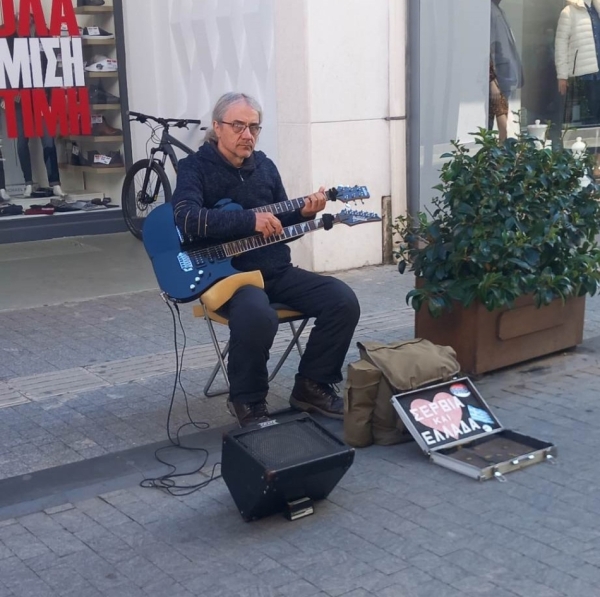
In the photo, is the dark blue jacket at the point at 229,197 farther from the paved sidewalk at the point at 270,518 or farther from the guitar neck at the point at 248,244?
the paved sidewalk at the point at 270,518

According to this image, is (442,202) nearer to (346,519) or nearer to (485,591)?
(346,519)

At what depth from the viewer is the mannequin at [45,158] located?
30.5 feet

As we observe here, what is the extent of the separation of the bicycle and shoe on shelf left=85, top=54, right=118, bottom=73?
0.63 m

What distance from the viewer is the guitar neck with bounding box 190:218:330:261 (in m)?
4.61

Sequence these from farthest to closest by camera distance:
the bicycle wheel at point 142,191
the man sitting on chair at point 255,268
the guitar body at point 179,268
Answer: the bicycle wheel at point 142,191 < the guitar body at point 179,268 < the man sitting on chair at point 255,268

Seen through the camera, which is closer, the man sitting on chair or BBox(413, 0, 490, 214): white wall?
the man sitting on chair

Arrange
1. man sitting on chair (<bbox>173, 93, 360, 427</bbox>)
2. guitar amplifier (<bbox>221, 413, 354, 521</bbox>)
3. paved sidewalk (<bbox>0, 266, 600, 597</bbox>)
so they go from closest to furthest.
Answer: paved sidewalk (<bbox>0, 266, 600, 597</bbox>), guitar amplifier (<bbox>221, 413, 354, 521</bbox>), man sitting on chair (<bbox>173, 93, 360, 427</bbox>)

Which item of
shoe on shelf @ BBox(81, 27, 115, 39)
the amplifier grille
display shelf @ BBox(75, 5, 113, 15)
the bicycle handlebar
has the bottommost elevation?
the amplifier grille

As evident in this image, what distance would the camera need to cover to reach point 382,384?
432cm

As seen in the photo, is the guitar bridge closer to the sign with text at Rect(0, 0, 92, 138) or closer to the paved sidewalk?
the paved sidewalk

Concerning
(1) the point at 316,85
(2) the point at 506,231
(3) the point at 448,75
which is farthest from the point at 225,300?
(3) the point at 448,75

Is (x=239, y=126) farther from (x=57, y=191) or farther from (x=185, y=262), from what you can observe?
(x=57, y=191)

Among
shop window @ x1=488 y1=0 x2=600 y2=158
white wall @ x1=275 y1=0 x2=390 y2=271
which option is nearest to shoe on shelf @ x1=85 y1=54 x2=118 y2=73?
white wall @ x1=275 y1=0 x2=390 y2=271

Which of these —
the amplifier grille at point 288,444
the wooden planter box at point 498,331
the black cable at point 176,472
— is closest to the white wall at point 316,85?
the wooden planter box at point 498,331
